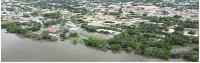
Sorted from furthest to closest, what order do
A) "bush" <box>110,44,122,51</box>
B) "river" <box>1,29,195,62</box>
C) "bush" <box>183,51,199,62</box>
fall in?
1. "bush" <box>110,44,122,51</box>
2. "river" <box>1,29,195,62</box>
3. "bush" <box>183,51,199,62</box>

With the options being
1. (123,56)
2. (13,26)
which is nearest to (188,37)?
(123,56)

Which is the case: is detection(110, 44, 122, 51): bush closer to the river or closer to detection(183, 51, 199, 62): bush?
the river

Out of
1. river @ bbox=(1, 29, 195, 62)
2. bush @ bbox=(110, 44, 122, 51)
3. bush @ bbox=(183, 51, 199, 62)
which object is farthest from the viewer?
bush @ bbox=(110, 44, 122, 51)

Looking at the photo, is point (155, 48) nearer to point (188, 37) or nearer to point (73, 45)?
point (188, 37)

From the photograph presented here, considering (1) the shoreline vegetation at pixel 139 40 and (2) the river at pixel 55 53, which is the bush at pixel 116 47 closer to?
(1) the shoreline vegetation at pixel 139 40

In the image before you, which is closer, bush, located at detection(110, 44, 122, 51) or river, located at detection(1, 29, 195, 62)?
river, located at detection(1, 29, 195, 62)

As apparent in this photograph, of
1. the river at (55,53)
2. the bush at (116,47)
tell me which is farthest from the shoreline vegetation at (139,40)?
the river at (55,53)

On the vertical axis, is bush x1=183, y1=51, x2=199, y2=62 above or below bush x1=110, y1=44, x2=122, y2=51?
below

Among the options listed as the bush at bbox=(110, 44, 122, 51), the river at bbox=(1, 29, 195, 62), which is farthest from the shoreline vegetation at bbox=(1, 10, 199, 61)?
the river at bbox=(1, 29, 195, 62)

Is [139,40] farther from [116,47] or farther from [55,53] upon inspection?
[55,53]
